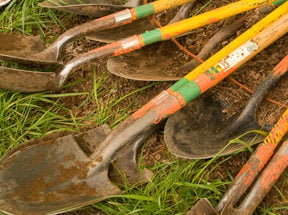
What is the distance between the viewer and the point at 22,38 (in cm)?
228

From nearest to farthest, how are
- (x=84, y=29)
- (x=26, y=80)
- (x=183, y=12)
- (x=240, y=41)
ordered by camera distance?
(x=240, y=41) → (x=26, y=80) → (x=84, y=29) → (x=183, y=12)

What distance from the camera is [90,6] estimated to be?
2.28 m

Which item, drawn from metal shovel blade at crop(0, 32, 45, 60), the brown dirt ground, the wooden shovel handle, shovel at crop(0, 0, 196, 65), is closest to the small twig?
the brown dirt ground

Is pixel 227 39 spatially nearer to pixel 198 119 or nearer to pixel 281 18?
pixel 281 18

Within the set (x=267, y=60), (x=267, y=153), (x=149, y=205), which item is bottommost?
(x=149, y=205)

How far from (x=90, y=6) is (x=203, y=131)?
106cm

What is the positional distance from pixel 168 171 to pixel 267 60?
90 cm

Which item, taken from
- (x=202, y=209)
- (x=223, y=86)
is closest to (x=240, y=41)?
(x=223, y=86)

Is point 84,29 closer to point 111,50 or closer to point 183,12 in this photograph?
point 111,50

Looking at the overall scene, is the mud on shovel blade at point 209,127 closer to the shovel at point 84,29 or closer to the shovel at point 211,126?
the shovel at point 211,126

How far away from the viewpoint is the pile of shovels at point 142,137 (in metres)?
1.71

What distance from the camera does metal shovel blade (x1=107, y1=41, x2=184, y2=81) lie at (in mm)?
2082

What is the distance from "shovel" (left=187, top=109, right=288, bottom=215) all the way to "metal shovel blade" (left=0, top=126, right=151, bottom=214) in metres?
0.40

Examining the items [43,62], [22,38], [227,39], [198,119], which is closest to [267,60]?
[227,39]
